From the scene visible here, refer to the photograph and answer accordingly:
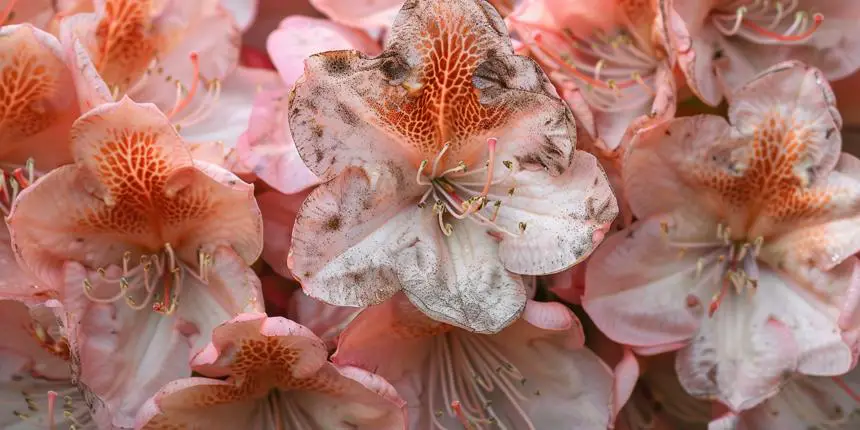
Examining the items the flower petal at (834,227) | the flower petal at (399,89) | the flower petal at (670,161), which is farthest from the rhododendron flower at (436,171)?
the flower petal at (834,227)

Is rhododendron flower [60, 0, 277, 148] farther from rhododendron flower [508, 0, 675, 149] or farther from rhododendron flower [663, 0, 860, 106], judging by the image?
rhododendron flower [663, 0, 860, 106]

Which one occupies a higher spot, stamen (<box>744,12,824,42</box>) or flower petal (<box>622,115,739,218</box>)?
stamen (<box>744,12,824,42</box>)

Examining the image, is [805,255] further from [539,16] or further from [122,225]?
[122,225]

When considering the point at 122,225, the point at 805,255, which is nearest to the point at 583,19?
the point at 805,255

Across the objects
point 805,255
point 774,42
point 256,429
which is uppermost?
point 774,42

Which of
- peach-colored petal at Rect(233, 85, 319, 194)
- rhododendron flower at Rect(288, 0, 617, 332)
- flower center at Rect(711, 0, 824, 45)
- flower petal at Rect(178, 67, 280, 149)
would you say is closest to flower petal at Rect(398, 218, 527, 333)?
rhododendron flower at Rect(288, 0, 617, 332)

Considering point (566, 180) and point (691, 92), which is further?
point (691, 92)
